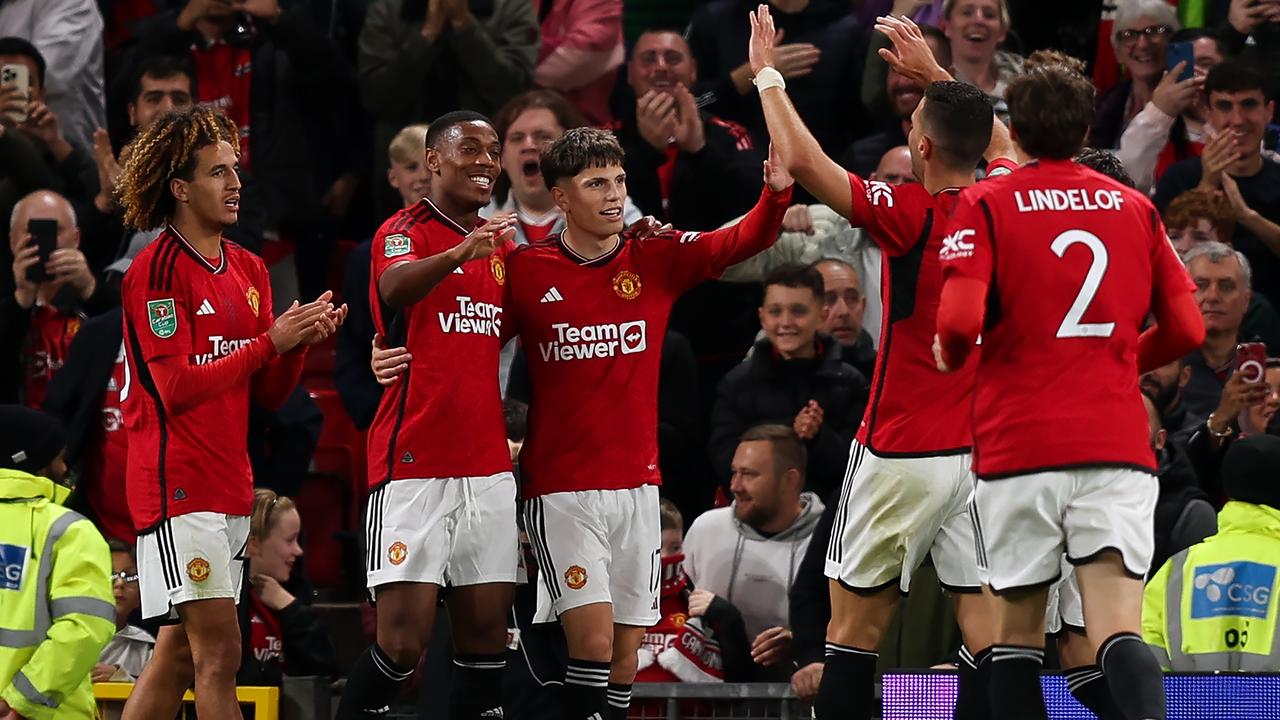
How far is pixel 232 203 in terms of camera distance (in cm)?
766

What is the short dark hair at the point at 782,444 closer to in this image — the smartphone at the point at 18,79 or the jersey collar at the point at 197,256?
the jersey collar at the point at 197,256

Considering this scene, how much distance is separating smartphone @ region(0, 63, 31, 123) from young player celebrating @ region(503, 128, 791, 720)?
17.3ft

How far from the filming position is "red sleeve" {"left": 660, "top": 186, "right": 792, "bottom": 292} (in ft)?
24.2

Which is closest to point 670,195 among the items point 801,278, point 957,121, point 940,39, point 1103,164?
point 801,278

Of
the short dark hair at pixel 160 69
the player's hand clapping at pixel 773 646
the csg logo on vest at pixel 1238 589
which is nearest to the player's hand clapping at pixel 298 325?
the player's hand clapping at pixel 773 646

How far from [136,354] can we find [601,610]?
78.3 inches

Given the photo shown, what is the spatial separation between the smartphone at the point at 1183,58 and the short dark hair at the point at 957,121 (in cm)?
465

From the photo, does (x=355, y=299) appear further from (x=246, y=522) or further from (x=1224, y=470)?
(x=1224, y=470)

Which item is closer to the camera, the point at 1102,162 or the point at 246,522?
the point at 246,522

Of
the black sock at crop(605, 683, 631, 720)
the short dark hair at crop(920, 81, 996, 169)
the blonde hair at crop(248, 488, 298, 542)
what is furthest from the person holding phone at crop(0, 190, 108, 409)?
the short dark hair at crop(920, 81, 996, 169)

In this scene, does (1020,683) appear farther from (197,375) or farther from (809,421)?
(809,421)

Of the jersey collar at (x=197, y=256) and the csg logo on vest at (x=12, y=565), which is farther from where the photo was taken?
the csg logo on vest at (x=12, y=565)

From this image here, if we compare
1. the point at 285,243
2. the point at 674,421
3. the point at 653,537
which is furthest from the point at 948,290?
the point at 285,243

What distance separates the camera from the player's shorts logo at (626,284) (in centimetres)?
749
